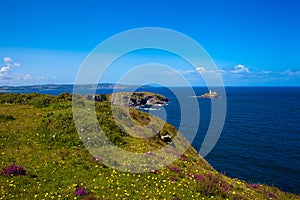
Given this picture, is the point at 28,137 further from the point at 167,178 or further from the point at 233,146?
the point at 233,146

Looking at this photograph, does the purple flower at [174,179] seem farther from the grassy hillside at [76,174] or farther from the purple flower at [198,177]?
the purple flower at [198,177]

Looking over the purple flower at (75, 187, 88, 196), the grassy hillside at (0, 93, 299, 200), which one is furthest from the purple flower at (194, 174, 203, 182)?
the purple flower at (75, 187, 88, 196)

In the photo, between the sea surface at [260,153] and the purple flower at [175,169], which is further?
the sea surface at [260,153]

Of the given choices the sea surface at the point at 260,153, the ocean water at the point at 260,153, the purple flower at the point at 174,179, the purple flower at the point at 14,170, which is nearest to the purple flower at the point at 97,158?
the purple flower at the point at 14,170

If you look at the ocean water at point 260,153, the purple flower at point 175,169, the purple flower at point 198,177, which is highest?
the purple flower at point 175,169

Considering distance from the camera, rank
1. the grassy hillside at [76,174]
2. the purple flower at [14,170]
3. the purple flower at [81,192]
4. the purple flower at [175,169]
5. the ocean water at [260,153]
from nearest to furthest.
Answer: the purple flower at [81,192], the grassy hillside at [76,174], the purple flower at [14,170], the purple flower at [175,169], the ocean water at [260,153]

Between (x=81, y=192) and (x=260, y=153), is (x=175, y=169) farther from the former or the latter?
(x=260, y=153)

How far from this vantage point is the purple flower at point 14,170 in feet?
50.3

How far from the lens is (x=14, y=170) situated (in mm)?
15539

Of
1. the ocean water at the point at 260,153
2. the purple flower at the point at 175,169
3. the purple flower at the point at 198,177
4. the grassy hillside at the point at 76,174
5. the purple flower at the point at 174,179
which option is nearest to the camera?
the grassy hillside at the point at 76,174

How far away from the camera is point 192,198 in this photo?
49.1ft

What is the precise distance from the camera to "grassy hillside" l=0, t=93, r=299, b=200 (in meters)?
14.4

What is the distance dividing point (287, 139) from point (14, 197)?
8705 cm

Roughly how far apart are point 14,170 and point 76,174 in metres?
3.85
